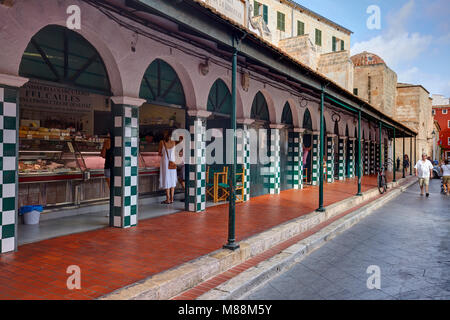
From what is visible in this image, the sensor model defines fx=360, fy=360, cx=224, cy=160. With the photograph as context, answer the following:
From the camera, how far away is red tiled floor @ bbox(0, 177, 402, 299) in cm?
376

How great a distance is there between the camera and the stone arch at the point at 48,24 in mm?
4727

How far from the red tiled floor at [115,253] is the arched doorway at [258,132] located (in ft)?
12.9

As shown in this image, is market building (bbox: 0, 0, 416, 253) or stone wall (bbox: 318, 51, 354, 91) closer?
market building (bbox: 0, 0, 416, 253)

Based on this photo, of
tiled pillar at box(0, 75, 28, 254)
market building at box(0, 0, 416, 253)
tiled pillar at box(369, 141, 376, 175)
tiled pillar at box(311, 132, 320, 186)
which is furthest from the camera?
tiled pillar at box(369, 141, 376, 175)

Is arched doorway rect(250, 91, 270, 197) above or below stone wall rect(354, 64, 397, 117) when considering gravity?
below

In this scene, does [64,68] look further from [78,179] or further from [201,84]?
[201,84]

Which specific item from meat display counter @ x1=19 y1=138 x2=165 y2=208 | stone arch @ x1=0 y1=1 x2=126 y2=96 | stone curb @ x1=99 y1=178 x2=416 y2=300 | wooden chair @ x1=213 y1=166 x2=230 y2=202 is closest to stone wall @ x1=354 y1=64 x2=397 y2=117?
wooden chair @ x1=213 y1=166 x2=230 y2=202

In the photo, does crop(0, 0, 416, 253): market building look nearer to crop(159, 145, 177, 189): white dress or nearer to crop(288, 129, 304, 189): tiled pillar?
crop(159, 145, 177, 189): white dress

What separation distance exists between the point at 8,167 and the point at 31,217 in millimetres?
2179

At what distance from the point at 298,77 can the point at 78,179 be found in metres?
5.44

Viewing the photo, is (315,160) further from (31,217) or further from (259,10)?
(259,10)

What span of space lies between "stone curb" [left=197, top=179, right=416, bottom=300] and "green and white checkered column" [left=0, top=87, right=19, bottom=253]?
2.81m

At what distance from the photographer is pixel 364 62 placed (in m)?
42.4
